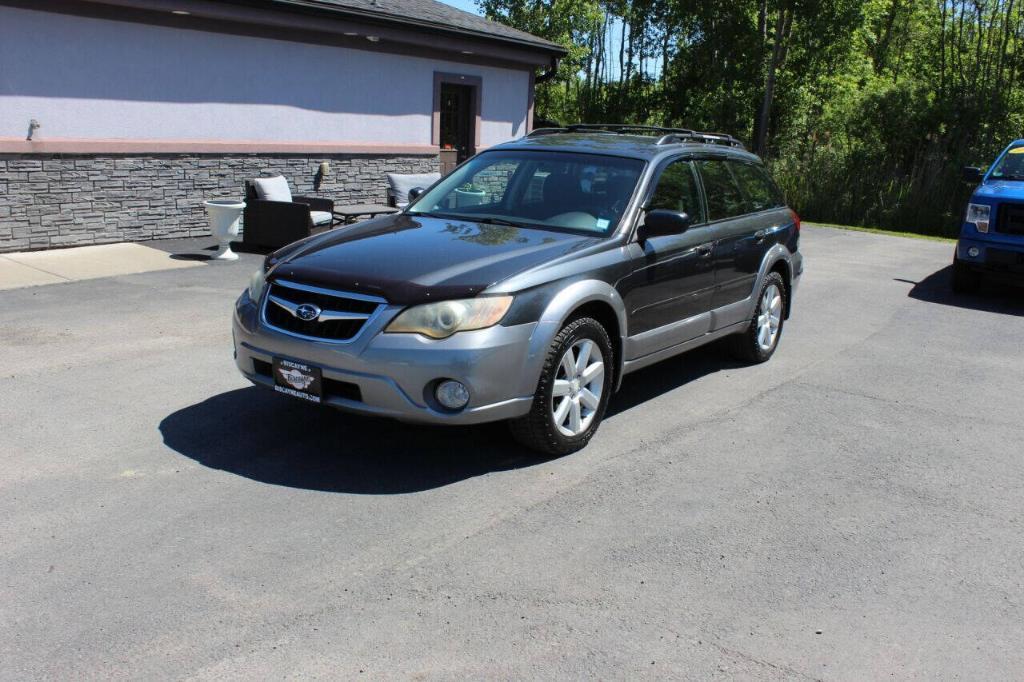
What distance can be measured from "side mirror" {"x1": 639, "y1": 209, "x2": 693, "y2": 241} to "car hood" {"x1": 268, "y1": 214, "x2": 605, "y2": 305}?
335 millimetres

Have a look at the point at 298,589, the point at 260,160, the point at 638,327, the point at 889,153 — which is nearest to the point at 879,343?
the point at 638,327

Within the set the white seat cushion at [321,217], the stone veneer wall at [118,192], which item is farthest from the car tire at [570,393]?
the stone veneer wall at [118,192]

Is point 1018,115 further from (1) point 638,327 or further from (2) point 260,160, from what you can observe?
(1) point 638,327

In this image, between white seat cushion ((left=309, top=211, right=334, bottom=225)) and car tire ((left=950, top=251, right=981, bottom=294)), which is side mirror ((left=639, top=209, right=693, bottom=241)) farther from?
white seat cushion ((left=309, top=211, right=334, bottom=225))

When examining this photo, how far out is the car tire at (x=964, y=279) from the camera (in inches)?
447

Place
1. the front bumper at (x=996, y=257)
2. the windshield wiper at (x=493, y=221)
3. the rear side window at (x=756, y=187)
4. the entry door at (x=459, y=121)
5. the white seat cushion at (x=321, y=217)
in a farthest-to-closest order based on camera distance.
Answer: the entry door at (x=459, y=121) → the white seat cushion at (x=321, y=217) → the front bumper at (x=996, y=257) → the rear side window at (x=756, y=187) → the windshield wiper at (x=493, y=221)

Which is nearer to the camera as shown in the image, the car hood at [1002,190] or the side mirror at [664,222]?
the side mirror at [664,222]

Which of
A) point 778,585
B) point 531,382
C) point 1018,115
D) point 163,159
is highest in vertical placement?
point 1018,115

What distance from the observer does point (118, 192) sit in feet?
41.6

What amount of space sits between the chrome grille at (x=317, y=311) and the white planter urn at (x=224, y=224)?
7.00m

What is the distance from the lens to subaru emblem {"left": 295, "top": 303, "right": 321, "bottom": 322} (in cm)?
496

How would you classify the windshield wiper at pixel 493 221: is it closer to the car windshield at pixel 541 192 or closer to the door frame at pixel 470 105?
the car windshield at pixel 541 192

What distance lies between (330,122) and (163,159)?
3.14 metres

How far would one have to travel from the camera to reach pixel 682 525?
457 centimetres
